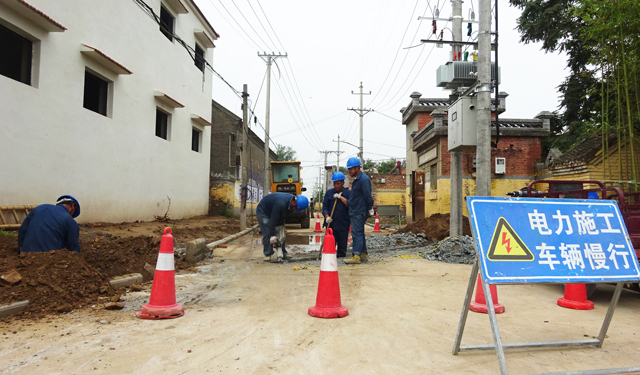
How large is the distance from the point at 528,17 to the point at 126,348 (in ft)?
66.3

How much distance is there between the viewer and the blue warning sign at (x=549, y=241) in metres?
2.71

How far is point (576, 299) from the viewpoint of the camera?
4520 mm

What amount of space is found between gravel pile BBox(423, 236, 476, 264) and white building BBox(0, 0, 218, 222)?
7.79 metres

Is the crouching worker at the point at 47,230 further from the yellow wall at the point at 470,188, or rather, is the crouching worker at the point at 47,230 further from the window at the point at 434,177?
the window at the point at 434,177

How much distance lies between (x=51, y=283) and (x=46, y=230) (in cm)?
83

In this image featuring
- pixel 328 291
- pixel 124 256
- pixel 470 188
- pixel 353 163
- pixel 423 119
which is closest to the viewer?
pixel 328 291

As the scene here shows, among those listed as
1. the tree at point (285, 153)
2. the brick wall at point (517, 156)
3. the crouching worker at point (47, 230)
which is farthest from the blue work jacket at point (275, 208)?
the tree at point (285, 153)

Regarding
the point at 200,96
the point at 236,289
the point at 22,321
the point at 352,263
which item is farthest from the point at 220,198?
the point at 22,321

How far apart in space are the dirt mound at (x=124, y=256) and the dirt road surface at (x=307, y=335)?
29.7 inches

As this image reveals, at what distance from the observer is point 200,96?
17922 mm

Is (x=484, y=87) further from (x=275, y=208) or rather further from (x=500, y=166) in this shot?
(x=500, y=166)

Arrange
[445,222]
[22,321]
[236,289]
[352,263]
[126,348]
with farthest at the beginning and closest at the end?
[445,222] → [352,263] → [236,289] → [22,321] → [126,348]

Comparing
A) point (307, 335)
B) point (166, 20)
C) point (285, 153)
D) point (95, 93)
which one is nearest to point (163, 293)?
point (307, 335)

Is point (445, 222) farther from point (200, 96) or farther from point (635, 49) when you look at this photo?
point (200, 96)
